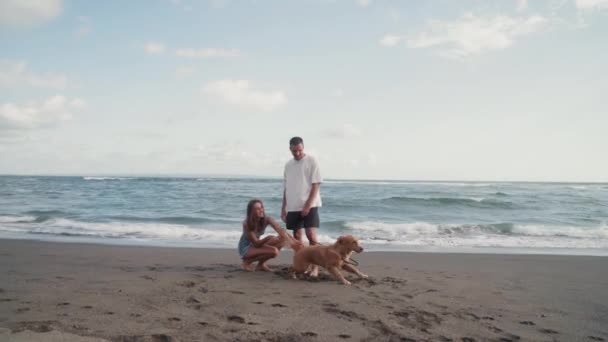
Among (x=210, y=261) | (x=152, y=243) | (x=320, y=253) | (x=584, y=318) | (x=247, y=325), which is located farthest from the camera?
(x=152, y=243)

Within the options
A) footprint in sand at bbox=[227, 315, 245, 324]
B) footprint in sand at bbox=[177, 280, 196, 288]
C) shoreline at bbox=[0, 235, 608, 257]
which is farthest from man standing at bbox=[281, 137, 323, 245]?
shoreline at bbox=[0, 235, 608, 257]

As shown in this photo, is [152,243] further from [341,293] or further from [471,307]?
[471,307]

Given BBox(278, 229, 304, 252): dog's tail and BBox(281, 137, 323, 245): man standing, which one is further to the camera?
BBox(281, 137, 323, 245): man standing

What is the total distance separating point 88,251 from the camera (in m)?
7.57

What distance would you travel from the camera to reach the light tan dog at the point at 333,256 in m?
5.17

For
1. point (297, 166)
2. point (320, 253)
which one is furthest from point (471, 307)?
point (297, 166)

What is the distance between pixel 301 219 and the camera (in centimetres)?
577

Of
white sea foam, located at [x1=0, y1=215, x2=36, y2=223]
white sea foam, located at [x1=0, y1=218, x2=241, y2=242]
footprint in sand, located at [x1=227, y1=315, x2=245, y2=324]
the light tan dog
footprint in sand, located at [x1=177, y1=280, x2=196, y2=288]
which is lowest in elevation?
white sea foam, located at [x1=0, y1=218, x2=241, y2=242]

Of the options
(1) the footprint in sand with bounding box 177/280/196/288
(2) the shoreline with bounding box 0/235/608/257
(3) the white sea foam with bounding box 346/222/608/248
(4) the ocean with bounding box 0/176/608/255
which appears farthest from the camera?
(3) the white sea foam with bounding box 346/222/608/248

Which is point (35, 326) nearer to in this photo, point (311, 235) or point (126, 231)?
point (311, 235)

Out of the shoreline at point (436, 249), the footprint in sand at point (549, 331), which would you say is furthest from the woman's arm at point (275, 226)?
the shoreline at point (436, 249)

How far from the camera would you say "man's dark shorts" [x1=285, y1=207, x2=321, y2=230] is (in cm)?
573

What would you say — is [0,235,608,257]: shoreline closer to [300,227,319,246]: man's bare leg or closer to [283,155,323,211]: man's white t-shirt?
[300,227,319,246]: man's bare leg

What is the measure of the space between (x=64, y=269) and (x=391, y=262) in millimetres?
4913
